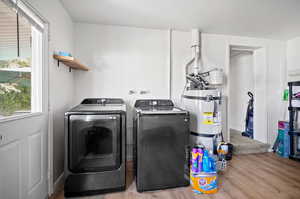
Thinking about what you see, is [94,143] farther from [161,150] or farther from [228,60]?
[228,60]

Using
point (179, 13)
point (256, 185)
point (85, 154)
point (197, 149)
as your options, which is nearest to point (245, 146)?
Result: point (256, 185)

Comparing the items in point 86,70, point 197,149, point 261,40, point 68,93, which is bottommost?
point 197,149

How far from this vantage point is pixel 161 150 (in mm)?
1702

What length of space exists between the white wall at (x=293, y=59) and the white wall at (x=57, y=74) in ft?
14.1

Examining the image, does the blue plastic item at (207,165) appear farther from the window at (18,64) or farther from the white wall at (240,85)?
the white wall at (240,85)

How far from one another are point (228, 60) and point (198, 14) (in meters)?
1.24

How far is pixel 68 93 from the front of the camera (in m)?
2.18

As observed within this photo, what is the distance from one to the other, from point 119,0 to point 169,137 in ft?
6.01

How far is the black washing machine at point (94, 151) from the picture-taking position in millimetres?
1586

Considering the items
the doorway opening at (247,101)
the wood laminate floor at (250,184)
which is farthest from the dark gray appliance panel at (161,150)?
the doorway opening at (247,101)

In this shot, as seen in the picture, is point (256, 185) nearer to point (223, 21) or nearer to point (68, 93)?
point (223, 21)

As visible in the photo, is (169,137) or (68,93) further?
(68,93)

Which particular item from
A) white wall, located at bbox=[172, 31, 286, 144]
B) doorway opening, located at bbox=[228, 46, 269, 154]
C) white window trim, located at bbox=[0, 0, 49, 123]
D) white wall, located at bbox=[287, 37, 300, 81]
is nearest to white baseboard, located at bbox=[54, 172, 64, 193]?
white window trim, located at bbox=[0, 0, 49, 123]

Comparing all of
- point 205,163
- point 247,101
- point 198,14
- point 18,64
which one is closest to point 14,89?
point 18,64
